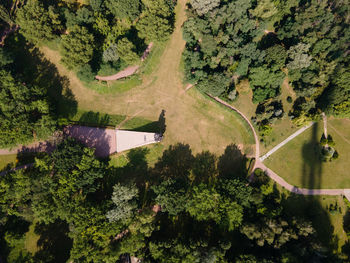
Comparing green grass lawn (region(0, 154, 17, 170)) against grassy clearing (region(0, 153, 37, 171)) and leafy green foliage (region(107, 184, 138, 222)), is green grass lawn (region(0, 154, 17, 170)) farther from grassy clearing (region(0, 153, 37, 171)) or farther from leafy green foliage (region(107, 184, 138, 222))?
leafy green foliage (region(107, 184, 138, 222))

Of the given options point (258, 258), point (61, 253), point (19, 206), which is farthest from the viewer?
point (61, 253)

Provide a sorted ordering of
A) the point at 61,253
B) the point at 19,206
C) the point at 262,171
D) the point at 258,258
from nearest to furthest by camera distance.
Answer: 1. the point at 258,258
2. the point at 19,206
3. the point at 61,253
4. the point at 262,171

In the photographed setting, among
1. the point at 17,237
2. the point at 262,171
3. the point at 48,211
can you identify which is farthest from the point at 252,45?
the point at 17,237

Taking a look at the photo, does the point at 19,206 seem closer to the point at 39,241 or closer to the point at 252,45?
the point at 39,241

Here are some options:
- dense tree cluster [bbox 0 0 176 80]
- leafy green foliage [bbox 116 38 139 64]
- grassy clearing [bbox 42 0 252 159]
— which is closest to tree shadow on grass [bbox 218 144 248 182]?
grassy clearing [bbox 42 0 252 159]

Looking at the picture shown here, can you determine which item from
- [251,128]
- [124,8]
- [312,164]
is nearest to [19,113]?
[124,8]

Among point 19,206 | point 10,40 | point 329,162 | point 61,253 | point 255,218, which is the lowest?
point 61,253
